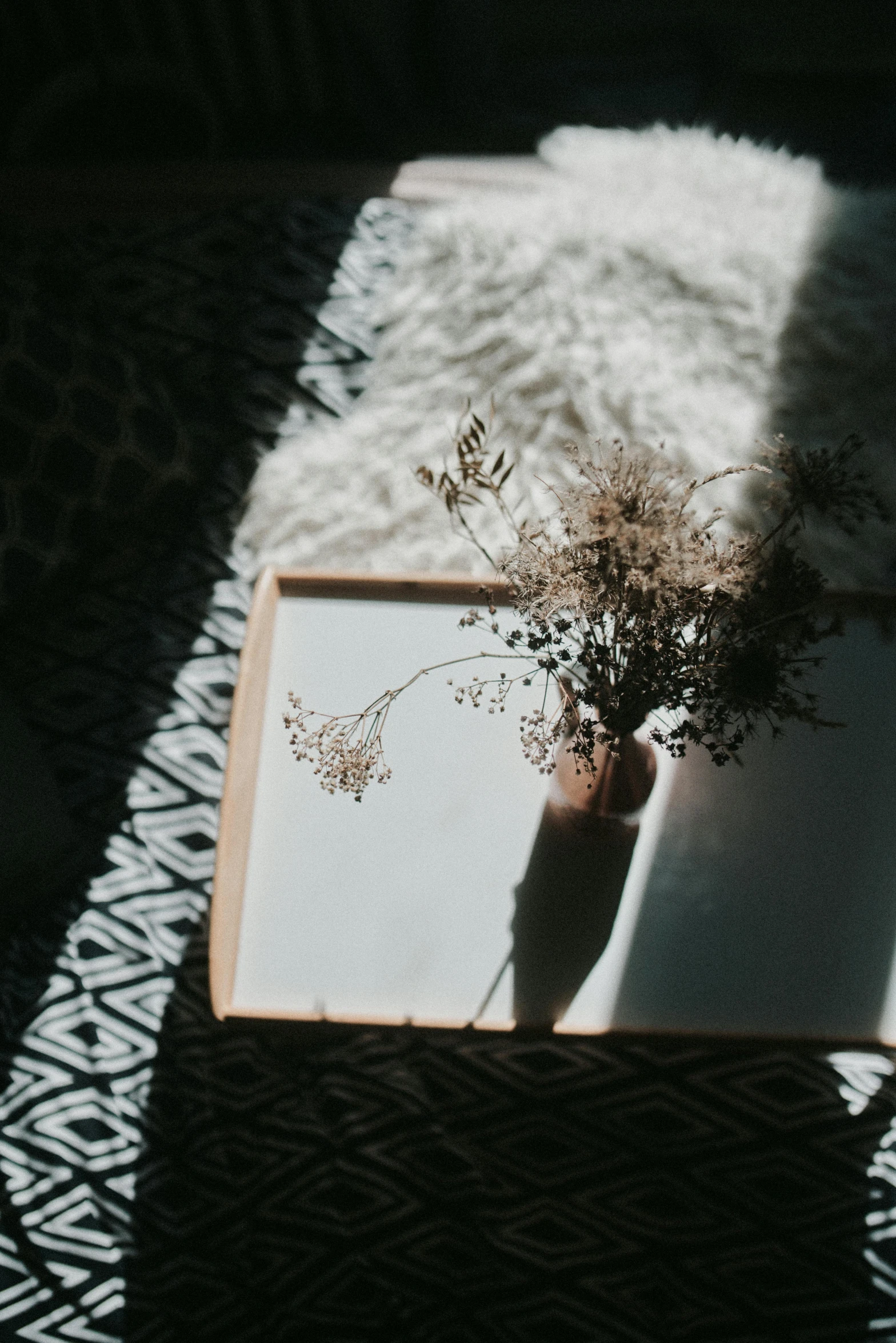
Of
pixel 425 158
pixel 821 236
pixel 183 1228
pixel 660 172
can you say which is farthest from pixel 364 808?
pixel 425 158

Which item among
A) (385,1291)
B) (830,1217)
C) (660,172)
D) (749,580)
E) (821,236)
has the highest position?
(660,172)

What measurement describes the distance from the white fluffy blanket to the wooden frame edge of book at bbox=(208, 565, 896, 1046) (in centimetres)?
20

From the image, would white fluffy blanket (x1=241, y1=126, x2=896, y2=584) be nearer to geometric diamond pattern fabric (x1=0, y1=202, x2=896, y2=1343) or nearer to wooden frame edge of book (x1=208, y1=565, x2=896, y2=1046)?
wooden frame edge of book (x1=208, y1=565, x2=896, y2=1046)

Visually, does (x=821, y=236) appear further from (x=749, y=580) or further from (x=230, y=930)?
(x=230, y=930)

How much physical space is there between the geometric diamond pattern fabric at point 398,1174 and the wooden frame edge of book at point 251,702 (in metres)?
0.10

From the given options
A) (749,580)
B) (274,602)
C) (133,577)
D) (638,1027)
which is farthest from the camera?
Result: (133,577)

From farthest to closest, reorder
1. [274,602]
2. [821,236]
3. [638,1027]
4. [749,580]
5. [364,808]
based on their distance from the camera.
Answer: [821,236] → [274,602] → [364,808] → [638,1027] → [749,580]

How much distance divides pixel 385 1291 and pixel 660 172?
1.95 meters

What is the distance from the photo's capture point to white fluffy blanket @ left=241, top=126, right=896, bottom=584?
1.50 m

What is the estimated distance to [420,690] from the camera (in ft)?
3.78

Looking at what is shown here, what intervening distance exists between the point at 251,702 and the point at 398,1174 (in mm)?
521

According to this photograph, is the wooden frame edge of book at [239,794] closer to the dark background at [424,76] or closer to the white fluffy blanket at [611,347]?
the white fluffy blanket at [611,347]

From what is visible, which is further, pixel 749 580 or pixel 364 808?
pixel 364 808

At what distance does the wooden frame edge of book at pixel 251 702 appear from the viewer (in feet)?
3.25
